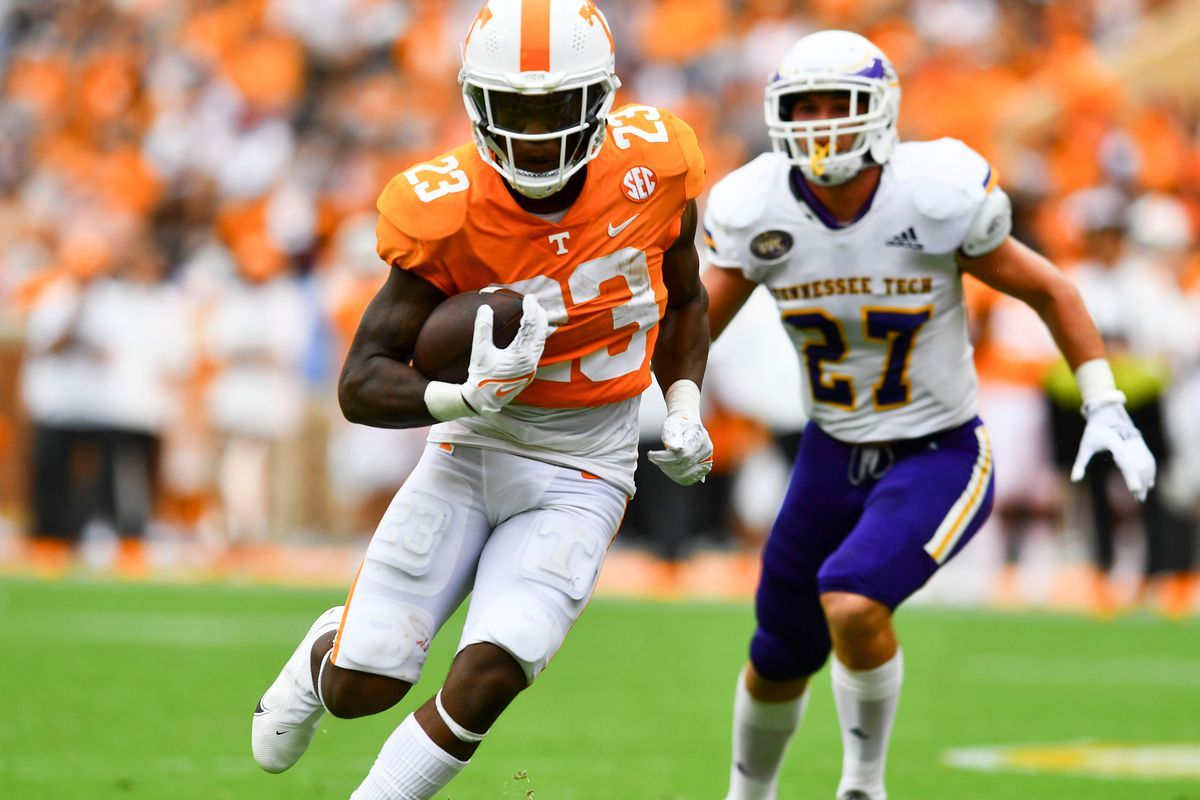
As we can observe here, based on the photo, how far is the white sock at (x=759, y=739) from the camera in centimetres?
532

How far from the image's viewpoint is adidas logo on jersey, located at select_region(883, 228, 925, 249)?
5.21m

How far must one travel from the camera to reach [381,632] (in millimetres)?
4141

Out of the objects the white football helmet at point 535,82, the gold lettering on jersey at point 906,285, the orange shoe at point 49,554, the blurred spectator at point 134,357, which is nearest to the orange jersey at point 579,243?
the white football helmet at point 535,82

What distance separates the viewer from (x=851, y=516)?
5.29m

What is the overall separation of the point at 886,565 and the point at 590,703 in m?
3.17

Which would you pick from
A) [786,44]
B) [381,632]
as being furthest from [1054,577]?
[381,632]

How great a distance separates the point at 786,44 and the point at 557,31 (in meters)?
11.6

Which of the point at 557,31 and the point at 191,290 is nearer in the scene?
the point at 557,31

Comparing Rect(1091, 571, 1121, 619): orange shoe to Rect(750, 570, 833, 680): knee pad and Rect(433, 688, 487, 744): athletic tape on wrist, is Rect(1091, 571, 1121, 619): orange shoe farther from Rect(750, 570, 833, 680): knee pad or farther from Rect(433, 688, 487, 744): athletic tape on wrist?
Rect(433, 688, 487, 744): athletic tape on wrist

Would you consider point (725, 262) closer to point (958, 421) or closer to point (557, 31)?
point (958, 421)

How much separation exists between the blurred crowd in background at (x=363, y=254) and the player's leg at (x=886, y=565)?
219 inches

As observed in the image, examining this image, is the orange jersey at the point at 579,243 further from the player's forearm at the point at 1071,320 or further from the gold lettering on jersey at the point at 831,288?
the player's forearm at the point at 1071,320

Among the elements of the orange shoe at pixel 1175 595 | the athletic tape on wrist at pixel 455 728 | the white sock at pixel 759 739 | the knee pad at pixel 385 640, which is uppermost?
the knee pad at pixel 385 640

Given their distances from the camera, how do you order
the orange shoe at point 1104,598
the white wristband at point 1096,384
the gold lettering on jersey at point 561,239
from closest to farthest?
the gold lettering on jersey at point 561,239
the white wristband at point 1096,384
the orange shoe at point 1104,598
